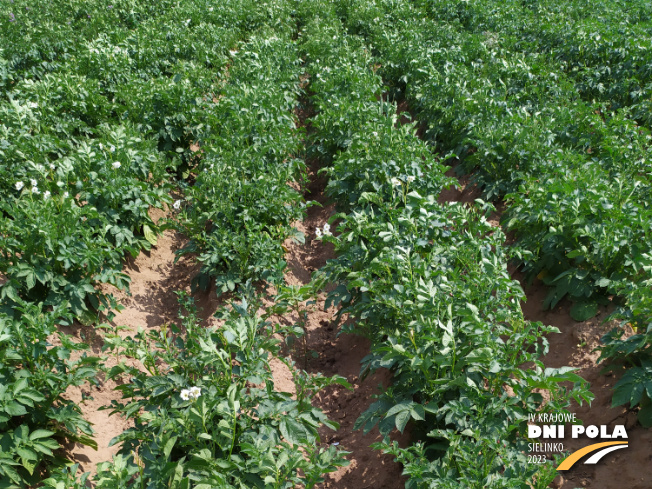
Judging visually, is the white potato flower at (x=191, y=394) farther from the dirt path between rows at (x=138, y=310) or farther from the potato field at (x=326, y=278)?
the dirt path between rows at (x=138, y=310)

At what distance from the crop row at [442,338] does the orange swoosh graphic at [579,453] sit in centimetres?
33

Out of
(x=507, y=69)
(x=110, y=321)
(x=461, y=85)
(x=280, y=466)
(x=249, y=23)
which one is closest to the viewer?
(x=280, y=466)

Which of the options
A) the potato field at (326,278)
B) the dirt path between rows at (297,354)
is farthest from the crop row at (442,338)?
the dirt path between rows at (297,354)

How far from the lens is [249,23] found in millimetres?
12375

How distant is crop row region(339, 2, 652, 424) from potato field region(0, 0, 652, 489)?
0.03 metres

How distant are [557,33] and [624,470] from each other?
862 cm

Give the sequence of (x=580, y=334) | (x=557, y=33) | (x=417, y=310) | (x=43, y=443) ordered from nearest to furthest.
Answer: (x=43, y=443)
(x=417, y=310)
(x=580, y=334)
(x=557, y=33)

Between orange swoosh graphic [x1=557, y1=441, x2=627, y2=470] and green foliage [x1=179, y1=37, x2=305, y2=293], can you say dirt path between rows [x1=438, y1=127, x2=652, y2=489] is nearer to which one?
orange swoosh graphic [x1=557, y1=441, x2=627, y2=470]

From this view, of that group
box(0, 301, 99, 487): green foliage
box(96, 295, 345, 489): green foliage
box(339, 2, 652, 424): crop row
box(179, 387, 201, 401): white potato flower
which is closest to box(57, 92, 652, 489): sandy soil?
box(339, 2, 652, 424): crop row

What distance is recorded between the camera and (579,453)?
3238 millimetres

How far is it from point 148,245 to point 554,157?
13.1 ft

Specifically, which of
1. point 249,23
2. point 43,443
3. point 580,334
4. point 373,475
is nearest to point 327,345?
point 373,475

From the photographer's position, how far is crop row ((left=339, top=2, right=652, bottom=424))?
370 centimetres

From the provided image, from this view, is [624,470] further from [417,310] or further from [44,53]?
[44,53]
